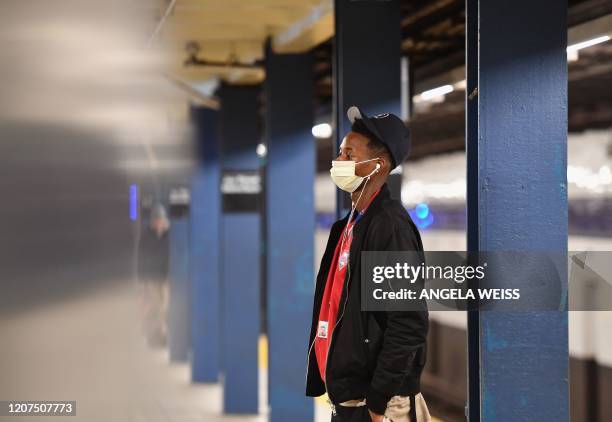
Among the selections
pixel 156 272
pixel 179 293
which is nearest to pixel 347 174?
pixel 179 293

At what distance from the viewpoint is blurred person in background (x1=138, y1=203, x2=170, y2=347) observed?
1207 centimetres

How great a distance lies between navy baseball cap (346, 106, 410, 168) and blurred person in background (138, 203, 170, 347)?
29.6ft

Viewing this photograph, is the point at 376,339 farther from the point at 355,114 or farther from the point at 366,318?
the point at 355,114

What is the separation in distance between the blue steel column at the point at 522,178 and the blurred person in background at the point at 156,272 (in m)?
8.90

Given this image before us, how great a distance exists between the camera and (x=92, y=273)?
351 centimetres

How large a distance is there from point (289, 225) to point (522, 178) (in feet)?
11.8

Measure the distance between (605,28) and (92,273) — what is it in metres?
2.93

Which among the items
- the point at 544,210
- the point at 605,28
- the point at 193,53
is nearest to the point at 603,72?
the point at 605,28

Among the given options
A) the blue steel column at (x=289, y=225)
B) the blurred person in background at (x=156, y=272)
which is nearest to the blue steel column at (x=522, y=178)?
Result: the blue steel column at (x=289, y=225)

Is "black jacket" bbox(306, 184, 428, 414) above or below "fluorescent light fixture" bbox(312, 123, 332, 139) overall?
below

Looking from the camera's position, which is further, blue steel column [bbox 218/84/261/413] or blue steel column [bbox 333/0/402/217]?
blue steel column [bbox 218/84/261/413]

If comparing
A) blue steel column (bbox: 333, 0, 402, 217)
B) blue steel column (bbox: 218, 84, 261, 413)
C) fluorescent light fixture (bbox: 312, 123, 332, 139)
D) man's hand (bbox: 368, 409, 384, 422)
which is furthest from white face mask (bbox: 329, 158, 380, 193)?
fluorescent light fixture (bbox: 312, 123, 332, 139)

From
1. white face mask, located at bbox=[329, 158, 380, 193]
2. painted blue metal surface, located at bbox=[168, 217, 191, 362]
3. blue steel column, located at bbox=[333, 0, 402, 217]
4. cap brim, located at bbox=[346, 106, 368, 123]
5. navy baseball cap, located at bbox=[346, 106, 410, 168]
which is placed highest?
blue steel column, located at bbox=[333, 0, 402, 217]

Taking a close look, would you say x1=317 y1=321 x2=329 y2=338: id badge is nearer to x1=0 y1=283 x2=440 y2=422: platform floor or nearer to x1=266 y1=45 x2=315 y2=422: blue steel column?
x1=0 y1=283 x2=440 y2=422: platform floor
